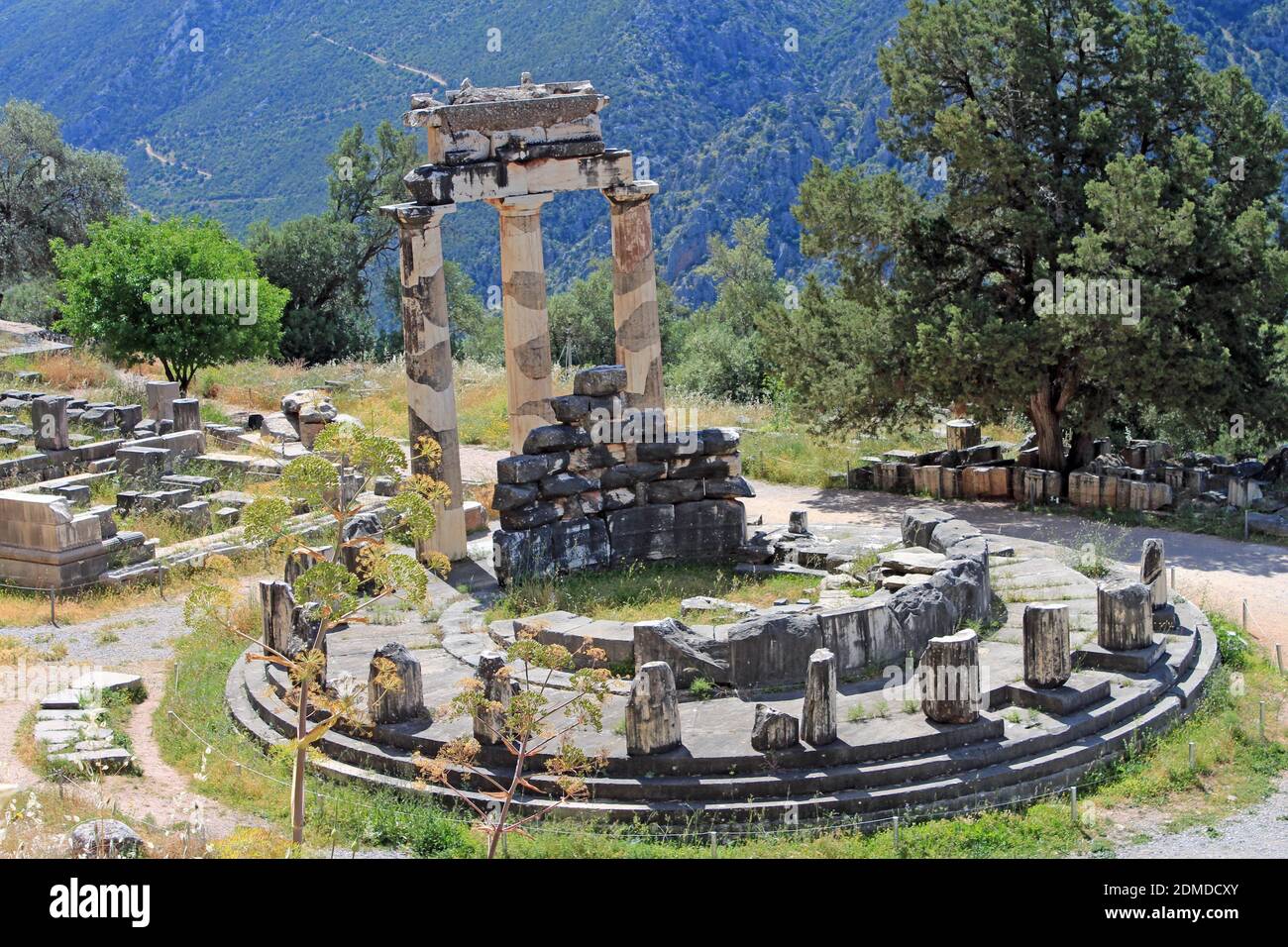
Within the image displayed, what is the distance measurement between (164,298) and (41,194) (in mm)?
19136

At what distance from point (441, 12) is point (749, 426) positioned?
45947mm

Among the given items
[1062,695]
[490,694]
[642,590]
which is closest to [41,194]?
[642,590]

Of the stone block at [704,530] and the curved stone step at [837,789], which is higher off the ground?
the stone block at [704,530]

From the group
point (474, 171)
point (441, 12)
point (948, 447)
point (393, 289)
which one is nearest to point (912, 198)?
point (948, 447)

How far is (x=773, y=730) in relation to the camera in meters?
13.1

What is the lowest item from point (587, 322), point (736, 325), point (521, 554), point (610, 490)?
point (521, 554)

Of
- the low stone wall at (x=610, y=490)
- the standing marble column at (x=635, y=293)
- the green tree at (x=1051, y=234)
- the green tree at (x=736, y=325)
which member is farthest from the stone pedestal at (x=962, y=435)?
the low stone wall at (x=610, y=490)

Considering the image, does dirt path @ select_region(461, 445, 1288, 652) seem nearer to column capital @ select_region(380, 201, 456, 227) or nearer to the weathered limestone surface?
column capital @ select_region(380, 201, 456, 227)

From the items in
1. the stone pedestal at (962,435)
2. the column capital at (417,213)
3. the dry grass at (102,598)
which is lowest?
the dry grass at (102,598)

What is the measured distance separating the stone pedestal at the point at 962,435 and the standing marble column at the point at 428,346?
1090 centimetres

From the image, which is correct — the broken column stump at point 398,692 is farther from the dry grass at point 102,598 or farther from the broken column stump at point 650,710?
the dry grass at point 102,598

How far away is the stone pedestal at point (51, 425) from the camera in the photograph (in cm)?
2586

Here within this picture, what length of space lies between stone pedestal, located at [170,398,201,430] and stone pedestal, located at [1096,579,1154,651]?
17882mm

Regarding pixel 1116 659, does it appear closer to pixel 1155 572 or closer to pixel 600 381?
pixel 1155 572
